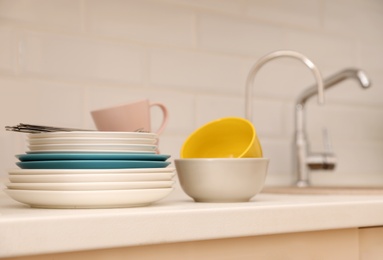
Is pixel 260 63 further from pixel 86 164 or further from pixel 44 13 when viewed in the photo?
pixel 86 164

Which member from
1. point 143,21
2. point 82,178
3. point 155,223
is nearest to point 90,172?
point 82,178

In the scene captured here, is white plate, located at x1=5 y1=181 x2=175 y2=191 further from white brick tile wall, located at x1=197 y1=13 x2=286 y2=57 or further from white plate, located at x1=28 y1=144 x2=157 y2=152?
white brick tile wall, located at x1=197 y1=13 x2=286 y2=57

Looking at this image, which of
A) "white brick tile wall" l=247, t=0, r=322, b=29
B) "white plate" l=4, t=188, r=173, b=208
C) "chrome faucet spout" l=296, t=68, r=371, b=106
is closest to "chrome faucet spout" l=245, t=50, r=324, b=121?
"chrome faucet spout" l=296, t=68, r=371, b=106

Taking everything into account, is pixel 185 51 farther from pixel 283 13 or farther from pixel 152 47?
pixel 283 13

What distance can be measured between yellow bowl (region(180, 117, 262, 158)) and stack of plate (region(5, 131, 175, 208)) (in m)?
0.20

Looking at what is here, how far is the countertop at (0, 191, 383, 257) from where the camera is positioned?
0.61 meters

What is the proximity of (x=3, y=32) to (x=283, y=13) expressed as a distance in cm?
75

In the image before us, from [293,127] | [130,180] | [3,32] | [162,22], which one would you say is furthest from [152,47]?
[130,180]

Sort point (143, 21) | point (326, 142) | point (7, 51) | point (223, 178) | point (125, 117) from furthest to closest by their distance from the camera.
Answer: point (326, 142)
point (143, 21)
point (7, 51)
point (125, 117)
point (223, 178)

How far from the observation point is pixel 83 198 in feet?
2.45

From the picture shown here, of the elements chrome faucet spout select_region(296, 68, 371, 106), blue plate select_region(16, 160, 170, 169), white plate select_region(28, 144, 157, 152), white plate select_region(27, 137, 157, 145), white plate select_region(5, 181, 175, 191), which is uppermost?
chrome faucet spout select_region(296, 68, 371, 106)

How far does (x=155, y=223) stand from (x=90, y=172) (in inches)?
5.3

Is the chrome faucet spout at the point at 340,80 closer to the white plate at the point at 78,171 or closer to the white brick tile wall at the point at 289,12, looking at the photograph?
the white brick tile wall at the point at 289,12

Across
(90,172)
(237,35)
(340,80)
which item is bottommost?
(90,172)
